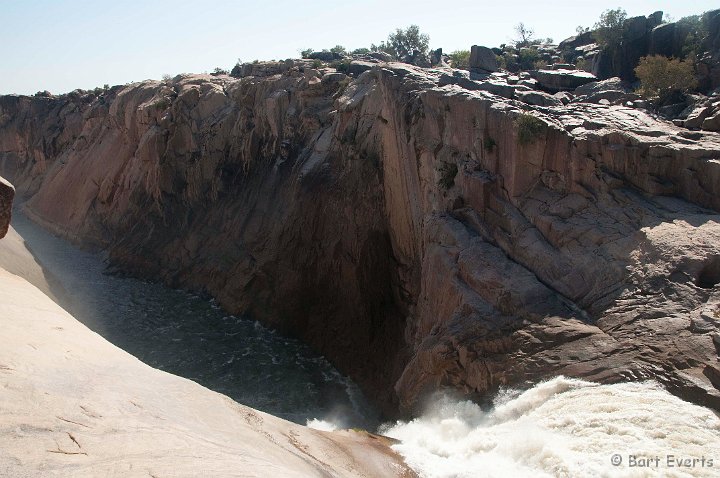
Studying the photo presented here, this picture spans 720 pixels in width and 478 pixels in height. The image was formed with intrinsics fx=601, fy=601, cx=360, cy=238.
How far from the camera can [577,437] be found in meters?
11.7

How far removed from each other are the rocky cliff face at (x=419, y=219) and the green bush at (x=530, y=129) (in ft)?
0.20

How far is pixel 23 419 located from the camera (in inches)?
266

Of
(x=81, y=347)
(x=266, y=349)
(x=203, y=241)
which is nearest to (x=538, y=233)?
(x=81, y=347)

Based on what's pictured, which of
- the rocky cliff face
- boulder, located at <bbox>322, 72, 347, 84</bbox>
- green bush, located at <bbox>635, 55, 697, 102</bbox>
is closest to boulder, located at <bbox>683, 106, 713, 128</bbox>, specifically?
the rocky cliff face

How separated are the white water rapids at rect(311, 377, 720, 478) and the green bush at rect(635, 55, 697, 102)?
541 inches

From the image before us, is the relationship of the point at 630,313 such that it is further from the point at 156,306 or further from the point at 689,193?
the point at 156,306

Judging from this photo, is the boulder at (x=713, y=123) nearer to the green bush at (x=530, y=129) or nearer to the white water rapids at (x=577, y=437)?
the green bush at (x=530, y=129)

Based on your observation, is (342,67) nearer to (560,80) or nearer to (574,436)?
(560,80)

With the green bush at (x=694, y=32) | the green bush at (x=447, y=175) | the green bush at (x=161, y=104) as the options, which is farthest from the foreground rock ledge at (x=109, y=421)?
the green bush at (x=161, y=104)

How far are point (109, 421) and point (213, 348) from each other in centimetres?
2160

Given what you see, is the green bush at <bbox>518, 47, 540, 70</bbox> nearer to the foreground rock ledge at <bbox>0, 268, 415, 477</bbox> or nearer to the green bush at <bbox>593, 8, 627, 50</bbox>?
the green bush at <bbox>593, 8, 627, 50</bbox>

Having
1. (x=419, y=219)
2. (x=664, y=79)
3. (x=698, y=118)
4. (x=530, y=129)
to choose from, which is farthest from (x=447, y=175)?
(x=664, y=79)

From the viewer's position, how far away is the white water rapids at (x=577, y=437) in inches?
414

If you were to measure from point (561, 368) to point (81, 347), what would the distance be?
33.2ft
